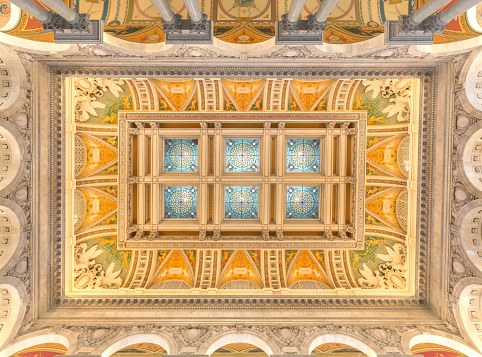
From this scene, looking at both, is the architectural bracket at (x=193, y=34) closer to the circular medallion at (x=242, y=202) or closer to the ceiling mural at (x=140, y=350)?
the circular medallion at (x=242, y=202)

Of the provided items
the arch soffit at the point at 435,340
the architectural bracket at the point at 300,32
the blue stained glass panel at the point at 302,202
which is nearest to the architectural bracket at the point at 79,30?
the architectural bracket at the point at 300,32

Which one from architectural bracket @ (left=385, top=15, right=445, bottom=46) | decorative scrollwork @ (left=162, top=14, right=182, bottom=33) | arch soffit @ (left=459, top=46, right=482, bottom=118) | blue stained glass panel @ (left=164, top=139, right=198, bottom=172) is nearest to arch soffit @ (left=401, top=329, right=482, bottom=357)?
arch soffit @ (left=459, top=46, right=482, bottom=118)

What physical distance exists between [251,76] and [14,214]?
959 cm

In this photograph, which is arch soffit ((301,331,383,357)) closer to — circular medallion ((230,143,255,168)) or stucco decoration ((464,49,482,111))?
circular medallion ((230,143,255,168))

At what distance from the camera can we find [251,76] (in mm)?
9781

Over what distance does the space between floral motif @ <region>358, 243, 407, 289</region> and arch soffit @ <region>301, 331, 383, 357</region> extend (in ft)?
11.8

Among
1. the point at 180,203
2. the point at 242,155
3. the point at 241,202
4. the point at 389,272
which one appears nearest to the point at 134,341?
the point at 180,203

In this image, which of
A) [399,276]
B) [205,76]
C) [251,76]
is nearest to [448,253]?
[399,276]

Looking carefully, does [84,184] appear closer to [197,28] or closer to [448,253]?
[197,28]

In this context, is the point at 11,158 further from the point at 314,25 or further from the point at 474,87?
the point at 474,87

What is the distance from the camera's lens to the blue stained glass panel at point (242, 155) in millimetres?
13891

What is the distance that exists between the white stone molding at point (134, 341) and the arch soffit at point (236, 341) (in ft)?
3.79

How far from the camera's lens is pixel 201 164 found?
524 inches

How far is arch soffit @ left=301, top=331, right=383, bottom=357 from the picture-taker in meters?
8.88
